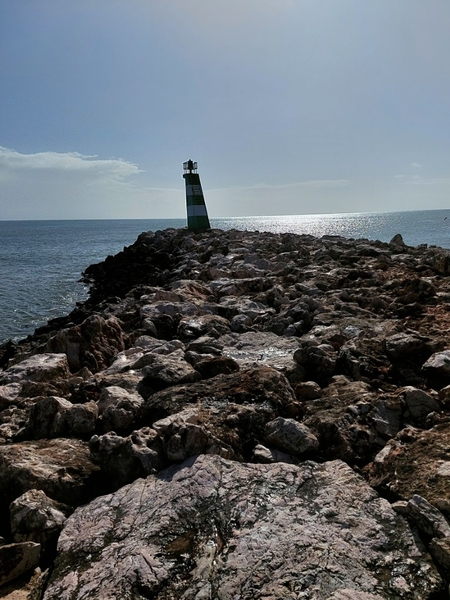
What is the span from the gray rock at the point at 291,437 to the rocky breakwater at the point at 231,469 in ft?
0.05

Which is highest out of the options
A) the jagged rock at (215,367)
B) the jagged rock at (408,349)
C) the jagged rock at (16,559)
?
the jagged rock at (408,349)

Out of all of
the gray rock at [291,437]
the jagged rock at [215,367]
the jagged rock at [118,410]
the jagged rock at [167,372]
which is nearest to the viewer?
the gray rock at [291,437]

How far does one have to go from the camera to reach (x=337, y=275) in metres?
11.2

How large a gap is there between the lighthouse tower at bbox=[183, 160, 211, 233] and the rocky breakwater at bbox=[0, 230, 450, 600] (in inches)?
1043

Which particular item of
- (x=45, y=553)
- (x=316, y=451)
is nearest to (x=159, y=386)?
(x=316, y=451)

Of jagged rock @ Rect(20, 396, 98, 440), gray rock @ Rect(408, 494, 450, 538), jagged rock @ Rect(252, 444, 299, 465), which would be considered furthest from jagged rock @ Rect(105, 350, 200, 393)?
gray rock @ Rect(408, 494, 450, 538)

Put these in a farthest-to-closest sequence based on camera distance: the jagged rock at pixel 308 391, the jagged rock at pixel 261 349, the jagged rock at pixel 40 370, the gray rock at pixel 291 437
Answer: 1. the jagged rock at pixel 261 349
2. the jagged rock at pixel 40 370
3. the jagged rock at pixel 308 391
4. the gray rock at pixel 291 437

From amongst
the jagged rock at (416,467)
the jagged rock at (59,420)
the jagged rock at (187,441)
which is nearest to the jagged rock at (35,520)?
the jagged rock at (187,441)

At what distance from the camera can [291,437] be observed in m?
3.69

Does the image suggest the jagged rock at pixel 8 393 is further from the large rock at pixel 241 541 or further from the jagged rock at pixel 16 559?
the jagged rock at pixel 16 559

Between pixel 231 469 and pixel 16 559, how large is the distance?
4.72ft

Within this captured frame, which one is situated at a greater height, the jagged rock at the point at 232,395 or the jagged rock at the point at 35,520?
the jagged rock at the point at 232,395

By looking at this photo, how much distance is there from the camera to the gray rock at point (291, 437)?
3.65 metres

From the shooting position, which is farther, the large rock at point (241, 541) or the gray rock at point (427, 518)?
the gray rock at point (427, 518)
